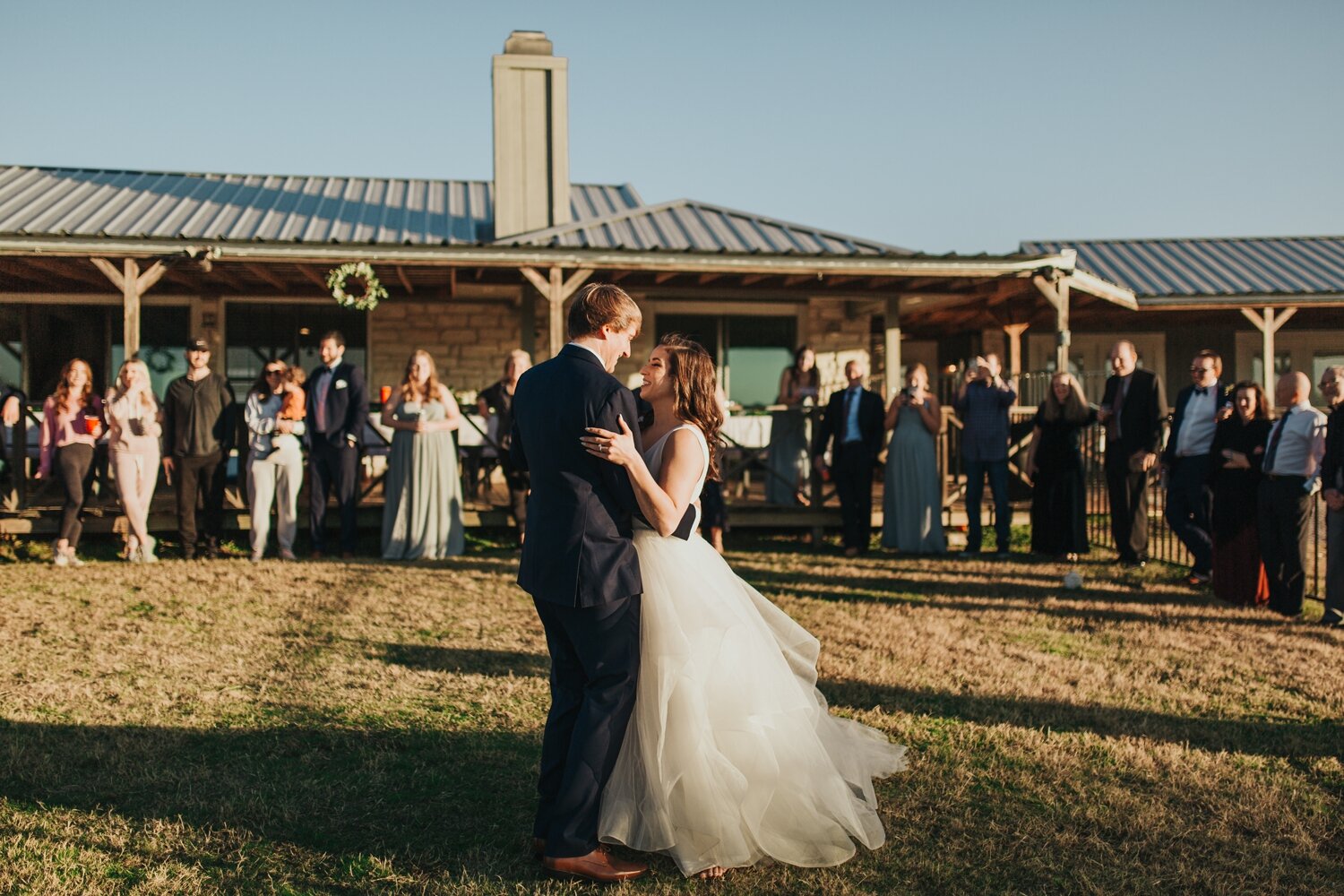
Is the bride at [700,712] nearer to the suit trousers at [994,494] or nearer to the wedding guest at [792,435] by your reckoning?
the suit trousers at [994,494]

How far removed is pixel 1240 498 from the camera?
7488 millimetres

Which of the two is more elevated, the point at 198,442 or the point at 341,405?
the point at 341,405

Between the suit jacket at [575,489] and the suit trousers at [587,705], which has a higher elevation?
the suit jacket at [575,489]

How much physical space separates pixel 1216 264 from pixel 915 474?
9.63 metres

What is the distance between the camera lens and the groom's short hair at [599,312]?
119 inches

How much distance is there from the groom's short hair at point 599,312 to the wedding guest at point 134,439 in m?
6.98

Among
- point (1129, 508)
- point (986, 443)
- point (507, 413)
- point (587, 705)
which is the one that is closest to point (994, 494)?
point (986, 443)

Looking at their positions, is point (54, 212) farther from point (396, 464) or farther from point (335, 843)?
point (335, 843)

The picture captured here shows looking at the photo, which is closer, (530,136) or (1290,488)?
(1290,488)

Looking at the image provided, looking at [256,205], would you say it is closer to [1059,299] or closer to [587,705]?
[1059,299]

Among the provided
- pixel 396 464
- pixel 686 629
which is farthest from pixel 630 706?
pixel 396 464

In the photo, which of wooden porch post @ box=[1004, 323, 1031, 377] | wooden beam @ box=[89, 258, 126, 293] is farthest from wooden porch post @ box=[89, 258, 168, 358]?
wooden porch post @ box=[1004, 323, 1031, 377]

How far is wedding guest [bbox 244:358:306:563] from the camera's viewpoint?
29.6 feet

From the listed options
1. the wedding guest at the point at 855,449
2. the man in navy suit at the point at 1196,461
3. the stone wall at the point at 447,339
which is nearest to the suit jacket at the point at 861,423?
the wedding guest at the point at 855,449
